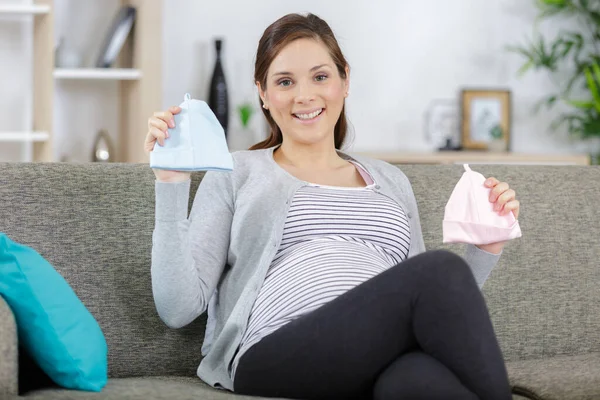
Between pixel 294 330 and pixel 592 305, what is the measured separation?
100cm

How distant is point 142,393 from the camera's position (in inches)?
63.3

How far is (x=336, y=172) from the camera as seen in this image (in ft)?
7.20

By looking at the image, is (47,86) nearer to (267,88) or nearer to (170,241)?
(267,88)

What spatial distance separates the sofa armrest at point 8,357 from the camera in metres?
1.52

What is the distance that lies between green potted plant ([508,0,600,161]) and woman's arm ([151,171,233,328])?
3208 millimetres

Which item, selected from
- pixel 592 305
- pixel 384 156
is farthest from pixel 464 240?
pixel 384 156

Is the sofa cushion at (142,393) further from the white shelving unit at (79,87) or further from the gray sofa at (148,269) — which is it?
the white shelving unit at (79,87)

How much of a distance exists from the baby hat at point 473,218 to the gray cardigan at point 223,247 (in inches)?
4.3

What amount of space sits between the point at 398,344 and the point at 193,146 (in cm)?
53

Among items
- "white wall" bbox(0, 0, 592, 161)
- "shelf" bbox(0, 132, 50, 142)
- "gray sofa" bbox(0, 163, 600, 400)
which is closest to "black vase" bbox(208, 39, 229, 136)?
"white wall" bbox(0, 0, 592, 161)

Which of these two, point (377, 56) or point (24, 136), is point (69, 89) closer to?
point (24, 136)

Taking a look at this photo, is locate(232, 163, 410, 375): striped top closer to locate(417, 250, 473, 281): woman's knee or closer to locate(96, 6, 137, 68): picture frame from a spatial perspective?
locate(417, 250, 473, 281): woman's knee

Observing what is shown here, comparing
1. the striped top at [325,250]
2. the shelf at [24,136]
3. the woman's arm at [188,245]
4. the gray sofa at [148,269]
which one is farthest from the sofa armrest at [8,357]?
the shelf at [24,136]

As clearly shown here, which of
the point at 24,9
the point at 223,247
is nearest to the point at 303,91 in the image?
the point at 223,247
